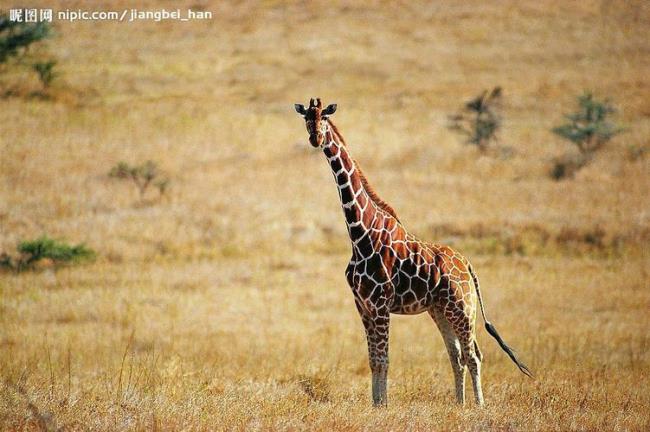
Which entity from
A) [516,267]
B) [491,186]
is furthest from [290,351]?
[491,186]

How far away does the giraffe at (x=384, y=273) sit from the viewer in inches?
328

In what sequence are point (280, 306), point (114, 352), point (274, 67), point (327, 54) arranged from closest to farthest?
point (114, 352) < point (280, 306) < point (274, 67) < point (327, 54)

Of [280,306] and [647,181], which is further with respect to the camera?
[647,181]

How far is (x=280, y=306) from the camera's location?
1980 cm

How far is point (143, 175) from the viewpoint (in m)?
33.0

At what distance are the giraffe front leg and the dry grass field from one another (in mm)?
378

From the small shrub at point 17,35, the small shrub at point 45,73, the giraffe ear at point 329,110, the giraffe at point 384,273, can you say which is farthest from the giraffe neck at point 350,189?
the small shrub at point 17,35

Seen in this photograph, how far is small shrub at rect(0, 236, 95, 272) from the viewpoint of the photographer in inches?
894

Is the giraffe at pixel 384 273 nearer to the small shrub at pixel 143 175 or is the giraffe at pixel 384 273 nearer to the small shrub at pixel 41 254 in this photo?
the small shrub at pixel 41 254

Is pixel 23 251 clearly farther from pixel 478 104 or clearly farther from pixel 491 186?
pixel 478 104

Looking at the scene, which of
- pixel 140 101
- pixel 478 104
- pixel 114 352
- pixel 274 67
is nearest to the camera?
pixel 114 352

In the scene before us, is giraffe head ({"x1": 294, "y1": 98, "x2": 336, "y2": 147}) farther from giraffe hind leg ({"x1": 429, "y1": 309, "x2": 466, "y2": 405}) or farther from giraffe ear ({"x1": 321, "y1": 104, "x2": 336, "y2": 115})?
giraffe hind leg ({"x1": 429, "y1": 309, "x2": 466, "y2": 405})

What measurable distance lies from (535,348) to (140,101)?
42.6 metres

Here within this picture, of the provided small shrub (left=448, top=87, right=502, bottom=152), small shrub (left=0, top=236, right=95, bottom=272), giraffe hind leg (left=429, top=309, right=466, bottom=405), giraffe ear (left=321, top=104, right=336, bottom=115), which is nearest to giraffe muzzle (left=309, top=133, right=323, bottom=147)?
giraffe ear (left=321, top=104, right=336, bottom=115)
